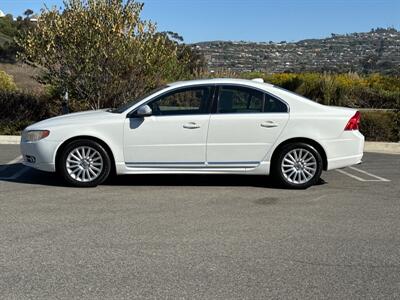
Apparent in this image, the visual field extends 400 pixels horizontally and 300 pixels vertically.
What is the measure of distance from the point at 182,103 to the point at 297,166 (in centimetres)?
190

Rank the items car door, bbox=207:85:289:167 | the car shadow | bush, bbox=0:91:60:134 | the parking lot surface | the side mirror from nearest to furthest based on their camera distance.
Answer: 1. the parking lot surface
2. the side mirror
3. car door, bbox=207:85:289:167
4. the car shadow
5. bush, bbox=0:91:60:134

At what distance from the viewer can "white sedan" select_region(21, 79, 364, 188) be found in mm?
7965

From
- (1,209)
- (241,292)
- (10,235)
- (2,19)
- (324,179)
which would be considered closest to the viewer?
(241,292)

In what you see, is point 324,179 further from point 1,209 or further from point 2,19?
point 2,19

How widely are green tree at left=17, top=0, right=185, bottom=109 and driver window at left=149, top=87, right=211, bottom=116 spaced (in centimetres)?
608

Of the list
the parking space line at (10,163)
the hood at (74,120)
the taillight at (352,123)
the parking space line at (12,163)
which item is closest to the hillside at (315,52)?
the parking space line at (10,163)

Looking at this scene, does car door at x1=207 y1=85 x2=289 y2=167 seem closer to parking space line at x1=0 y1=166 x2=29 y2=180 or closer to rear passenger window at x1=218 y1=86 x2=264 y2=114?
rear passenger window at x1=218 y1=86 x2=264 y2=114

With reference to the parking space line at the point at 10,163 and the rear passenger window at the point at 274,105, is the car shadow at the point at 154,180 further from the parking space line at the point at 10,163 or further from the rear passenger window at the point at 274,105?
the rear passenger window at the point at 274,105

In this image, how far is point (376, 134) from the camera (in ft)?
45.7

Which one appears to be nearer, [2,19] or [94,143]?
[94,143]

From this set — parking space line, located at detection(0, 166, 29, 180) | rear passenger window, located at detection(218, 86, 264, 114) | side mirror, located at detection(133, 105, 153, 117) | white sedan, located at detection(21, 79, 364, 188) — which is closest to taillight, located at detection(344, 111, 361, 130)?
white sedan, located at detection(21, 79, 364, 188)

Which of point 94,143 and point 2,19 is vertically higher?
point 2,19

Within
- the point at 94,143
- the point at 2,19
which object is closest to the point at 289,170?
the point at 94,143

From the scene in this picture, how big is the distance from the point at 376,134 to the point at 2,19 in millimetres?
64288
